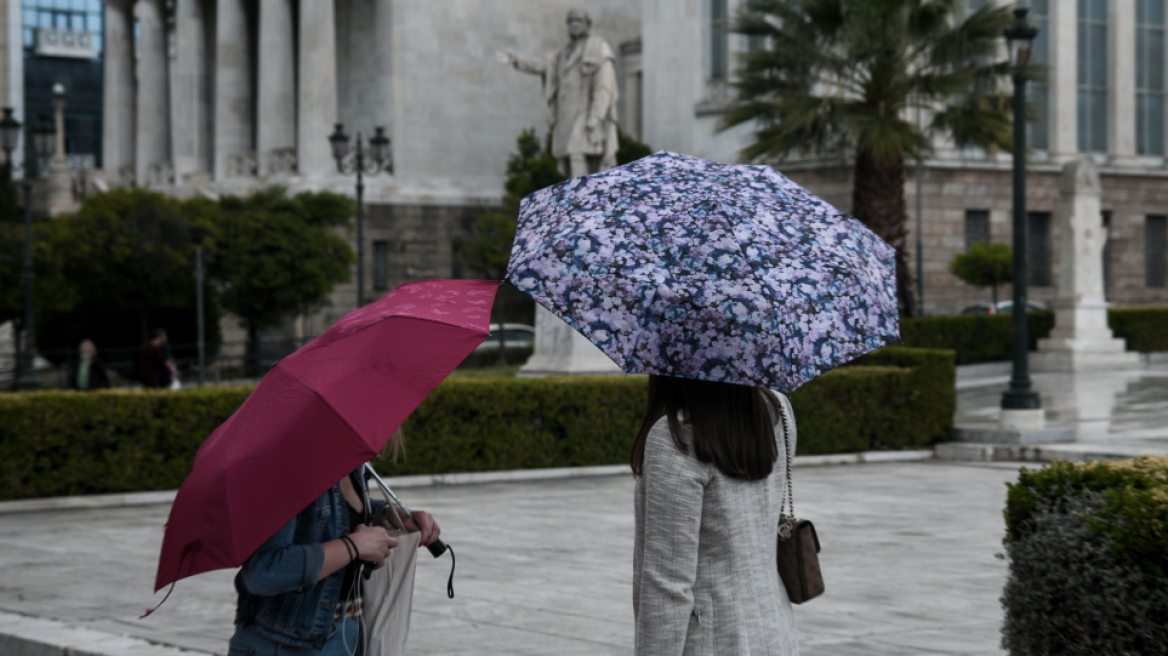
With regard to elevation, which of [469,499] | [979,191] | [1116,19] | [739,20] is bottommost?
[469,499]

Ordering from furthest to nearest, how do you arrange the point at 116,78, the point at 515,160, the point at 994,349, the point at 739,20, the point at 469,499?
the point at 116,78 → the point at 515,160 → the point at 994,349 → the point at 739,20 → the point at 469,499

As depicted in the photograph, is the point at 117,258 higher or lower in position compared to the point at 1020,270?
higher

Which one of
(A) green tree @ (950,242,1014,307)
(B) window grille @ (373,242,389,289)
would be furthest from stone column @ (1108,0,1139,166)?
(B) window grille @ (373,242,389,289)

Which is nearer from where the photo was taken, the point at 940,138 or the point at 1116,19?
the point at 940,138

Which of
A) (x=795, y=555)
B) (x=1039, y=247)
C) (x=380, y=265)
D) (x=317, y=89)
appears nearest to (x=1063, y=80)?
(x=1039, y=247)

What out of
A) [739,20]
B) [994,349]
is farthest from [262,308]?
[994,349]

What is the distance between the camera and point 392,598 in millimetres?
3795

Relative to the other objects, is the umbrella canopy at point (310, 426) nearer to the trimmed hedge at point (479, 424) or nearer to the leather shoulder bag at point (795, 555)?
the leather shoulder bag at point (795, 555)

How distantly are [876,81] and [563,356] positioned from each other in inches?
498

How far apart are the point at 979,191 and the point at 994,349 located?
35.2 feet

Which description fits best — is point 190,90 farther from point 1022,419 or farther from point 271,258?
point 1022,419

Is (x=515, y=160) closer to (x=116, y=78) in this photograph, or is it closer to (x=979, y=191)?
(x=979, y=191)

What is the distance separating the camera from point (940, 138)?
40438 millimetres

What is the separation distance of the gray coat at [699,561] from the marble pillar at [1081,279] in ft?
91.4
